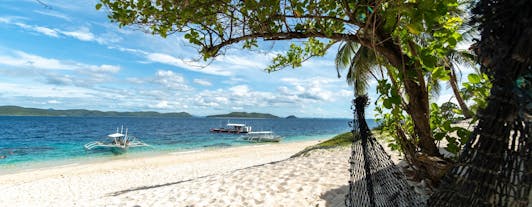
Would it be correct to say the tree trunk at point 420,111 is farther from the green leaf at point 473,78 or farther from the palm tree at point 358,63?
the palm tree at point 358,63

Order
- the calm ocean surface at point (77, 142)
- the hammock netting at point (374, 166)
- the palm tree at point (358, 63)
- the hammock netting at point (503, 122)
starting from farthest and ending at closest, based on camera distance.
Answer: the calm ocean surface at point (77, 142) → the palm tree at point (358, 63) → the hammock netting at point (374, 166) → the hammock netting at point (503, 122)

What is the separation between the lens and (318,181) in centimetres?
541

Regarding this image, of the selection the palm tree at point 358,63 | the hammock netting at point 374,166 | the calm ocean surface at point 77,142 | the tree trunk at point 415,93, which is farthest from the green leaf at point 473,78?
the calm ocean surface at point 77,142

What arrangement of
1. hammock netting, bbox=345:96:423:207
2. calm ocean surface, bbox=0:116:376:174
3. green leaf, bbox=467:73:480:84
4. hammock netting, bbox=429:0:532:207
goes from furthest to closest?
calm ocean surface, bbox=0:116:376:174 < hammock netting, bbox=345:96:423:207 < green leaf, bbox=467:73:480:84 < hammock netting, bbox=429:0:532:207

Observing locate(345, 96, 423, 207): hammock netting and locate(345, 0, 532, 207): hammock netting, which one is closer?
locate(345, 0, 532, 207): hammock netting

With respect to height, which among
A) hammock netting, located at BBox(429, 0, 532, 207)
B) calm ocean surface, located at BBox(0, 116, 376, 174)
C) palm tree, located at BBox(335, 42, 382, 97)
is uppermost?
palm tree, located at BBox(335, 42, 382, 97)

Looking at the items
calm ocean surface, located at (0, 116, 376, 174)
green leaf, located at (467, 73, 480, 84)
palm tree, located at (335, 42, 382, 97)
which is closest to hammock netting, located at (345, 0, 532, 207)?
green leaf, located at (467, 73, 480, 84)

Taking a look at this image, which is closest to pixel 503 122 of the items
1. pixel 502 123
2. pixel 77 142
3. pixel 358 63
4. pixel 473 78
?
A: pixel 502 123

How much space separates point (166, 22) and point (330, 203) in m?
3.27

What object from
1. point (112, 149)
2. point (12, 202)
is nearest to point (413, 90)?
point (12, 202)

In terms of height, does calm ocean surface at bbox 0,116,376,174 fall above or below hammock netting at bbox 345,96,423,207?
below

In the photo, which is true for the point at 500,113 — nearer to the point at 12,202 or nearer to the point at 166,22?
the point at 166,22

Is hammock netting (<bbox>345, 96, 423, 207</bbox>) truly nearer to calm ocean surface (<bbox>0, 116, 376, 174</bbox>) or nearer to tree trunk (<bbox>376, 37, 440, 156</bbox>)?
tree trunk (<bbox>376, 37, 440, 156</bbox>)

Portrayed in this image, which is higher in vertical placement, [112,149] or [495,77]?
[495,77]
